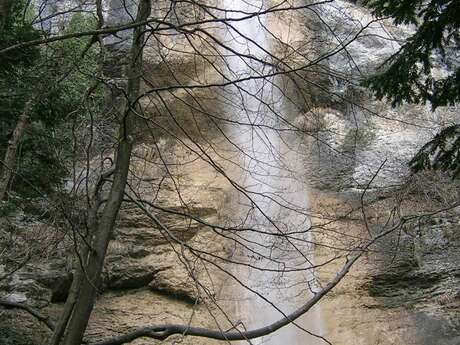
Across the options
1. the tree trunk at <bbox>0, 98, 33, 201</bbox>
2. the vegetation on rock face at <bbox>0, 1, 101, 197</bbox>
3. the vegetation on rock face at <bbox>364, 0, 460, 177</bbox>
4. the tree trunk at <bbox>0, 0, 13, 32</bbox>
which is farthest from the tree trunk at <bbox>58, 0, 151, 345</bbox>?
the vegetation on rock face at <bbox>364, 0, 460, 177</bbox>

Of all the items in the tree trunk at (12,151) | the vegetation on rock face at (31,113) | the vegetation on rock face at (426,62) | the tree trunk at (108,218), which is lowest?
the tree trunk at (108,218)

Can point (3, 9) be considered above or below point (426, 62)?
below

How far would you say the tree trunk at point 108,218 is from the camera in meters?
3.51

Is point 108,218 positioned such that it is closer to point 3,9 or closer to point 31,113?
point 3,9

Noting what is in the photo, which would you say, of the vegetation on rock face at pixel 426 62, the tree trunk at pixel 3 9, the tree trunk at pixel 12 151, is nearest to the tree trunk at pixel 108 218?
the tree trunk at pixel 3 9

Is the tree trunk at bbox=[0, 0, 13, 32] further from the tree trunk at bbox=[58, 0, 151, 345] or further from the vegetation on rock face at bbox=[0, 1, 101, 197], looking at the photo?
the vegetation on rock face at bbox=[0, 1, 101, 197]

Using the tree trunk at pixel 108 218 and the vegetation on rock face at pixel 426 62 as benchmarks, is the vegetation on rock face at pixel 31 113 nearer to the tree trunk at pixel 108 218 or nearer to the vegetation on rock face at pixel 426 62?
the tree trunk at pixel 108 218

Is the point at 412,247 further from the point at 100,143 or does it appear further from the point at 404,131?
the point at 100,143

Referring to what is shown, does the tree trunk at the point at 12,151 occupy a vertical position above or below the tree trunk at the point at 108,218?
above

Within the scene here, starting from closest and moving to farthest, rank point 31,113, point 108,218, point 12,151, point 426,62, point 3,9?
1. point 3,9
2. point 108,218
3. point 12,151
4. point 426,62
5. point 31,113

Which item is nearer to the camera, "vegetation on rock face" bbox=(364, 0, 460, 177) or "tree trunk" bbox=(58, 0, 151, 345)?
"tree trunk" bbox=(58, 0, 151, 345)

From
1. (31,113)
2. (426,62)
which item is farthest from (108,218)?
(426,62)

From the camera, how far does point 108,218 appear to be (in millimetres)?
3812

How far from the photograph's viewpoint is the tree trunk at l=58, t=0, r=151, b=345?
351 cm
